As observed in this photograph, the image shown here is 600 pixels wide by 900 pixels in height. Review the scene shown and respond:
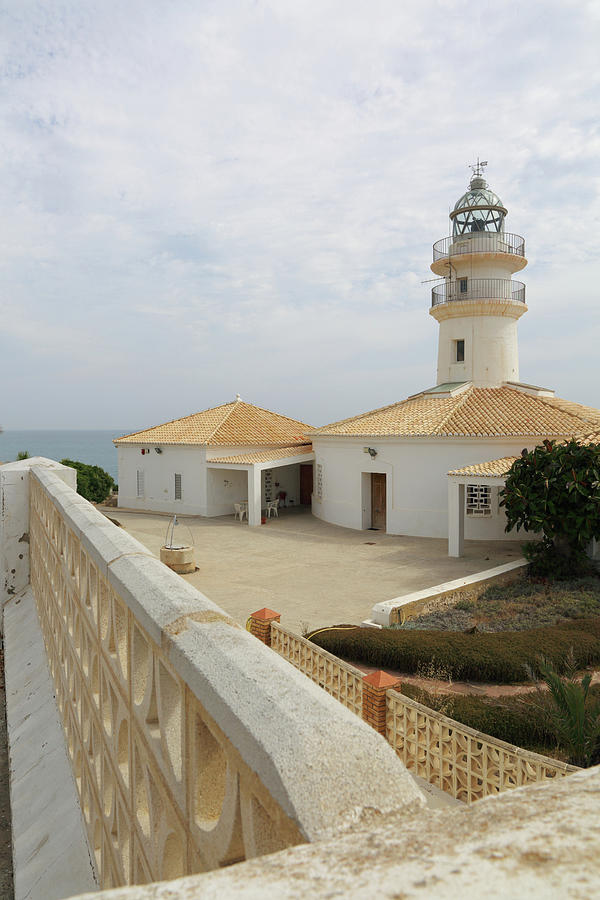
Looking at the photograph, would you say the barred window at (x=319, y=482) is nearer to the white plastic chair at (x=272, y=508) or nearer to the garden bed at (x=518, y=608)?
the white plastic chair at (x=272, y=508)

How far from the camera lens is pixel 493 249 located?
2681 centimetres

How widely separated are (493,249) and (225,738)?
28.2m

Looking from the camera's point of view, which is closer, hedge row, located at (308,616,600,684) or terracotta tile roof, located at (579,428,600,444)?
hedge row, located at (308,616,600,684)

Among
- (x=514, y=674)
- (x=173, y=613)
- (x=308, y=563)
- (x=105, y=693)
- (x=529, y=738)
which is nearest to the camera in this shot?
(x=173, y=613)

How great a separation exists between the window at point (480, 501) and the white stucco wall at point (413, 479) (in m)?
0.16

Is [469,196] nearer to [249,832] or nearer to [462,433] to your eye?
[462,433]

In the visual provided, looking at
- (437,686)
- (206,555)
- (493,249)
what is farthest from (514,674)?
(493,249)

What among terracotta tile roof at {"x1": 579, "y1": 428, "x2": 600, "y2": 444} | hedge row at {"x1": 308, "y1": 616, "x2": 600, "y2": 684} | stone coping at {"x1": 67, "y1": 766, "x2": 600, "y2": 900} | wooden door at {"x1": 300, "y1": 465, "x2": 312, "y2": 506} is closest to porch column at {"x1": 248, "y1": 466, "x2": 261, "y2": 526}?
wooden door at {"x1": 300, "y1": 465, "x2": 312, "y2": 506}

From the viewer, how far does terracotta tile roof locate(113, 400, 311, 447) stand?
2817 centimetres

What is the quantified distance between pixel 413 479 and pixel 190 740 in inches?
806

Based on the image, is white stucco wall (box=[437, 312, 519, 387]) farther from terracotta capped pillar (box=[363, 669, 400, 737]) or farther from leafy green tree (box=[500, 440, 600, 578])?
terracotta capped pillar (box=[363, 669, 400, 737])

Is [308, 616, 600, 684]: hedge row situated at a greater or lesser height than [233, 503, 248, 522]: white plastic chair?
lesser

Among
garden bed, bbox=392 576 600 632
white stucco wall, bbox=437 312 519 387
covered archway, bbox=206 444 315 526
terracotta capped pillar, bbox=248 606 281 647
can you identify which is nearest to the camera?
terracotta capped pillar, bbox=248 606 281 647

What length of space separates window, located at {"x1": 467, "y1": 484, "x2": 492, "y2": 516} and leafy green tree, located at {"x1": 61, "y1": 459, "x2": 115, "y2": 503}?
19198 millimetres
